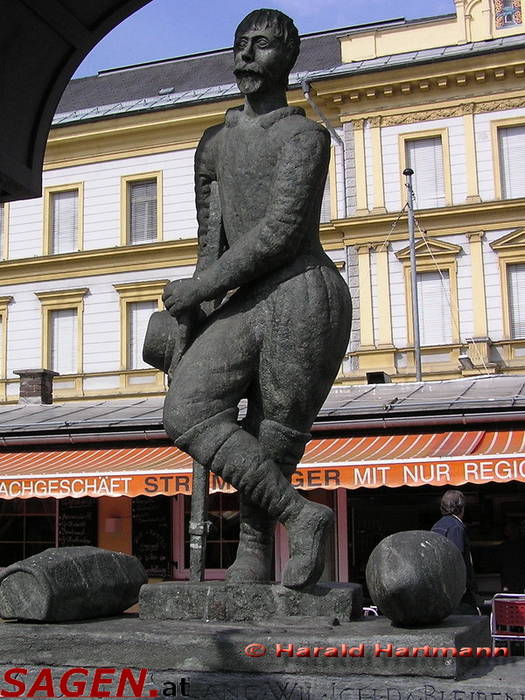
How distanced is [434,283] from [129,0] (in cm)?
2016

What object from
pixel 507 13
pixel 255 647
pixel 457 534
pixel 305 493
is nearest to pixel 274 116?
pixel 255 647

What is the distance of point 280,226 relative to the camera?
3375 mm

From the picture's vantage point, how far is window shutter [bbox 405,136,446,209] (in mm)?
24234

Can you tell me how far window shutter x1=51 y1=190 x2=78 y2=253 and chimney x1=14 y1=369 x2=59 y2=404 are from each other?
946 cm

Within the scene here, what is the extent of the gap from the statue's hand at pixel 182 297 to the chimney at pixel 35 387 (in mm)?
15980

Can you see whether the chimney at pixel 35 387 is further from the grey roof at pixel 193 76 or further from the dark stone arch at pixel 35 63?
the dark stone arch at pixel 35 63

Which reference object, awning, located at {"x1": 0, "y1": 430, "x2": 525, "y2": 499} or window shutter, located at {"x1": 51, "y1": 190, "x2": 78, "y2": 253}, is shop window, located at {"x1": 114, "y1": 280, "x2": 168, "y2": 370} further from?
awning, located at {"x1": 0, "y1": 430, "x2": 525, "y2": 499}

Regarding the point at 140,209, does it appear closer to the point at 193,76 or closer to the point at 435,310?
the point at 193,76

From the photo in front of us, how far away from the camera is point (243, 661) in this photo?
9.11 feet

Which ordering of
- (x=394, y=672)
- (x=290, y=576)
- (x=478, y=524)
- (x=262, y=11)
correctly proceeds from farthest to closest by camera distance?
(x=478, y=524)
(x=262, y=11)
(x=290, y=576)
(x=394, y=672)

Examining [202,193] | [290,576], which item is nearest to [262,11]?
[202,193]

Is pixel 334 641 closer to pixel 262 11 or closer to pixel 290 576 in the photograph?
pixel 290 576

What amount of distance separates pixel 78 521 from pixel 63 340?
12922 millimetres

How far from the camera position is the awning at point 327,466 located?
10328 millimetres
